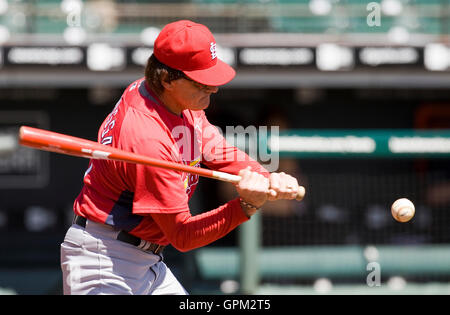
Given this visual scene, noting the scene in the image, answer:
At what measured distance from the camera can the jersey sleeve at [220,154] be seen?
2379mm

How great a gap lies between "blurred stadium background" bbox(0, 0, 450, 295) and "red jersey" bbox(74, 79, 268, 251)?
6.67ft

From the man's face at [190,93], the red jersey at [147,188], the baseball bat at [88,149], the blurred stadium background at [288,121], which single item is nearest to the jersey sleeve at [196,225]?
the red jersey at [147,188]

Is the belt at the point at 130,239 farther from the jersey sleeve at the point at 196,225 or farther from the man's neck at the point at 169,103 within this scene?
the man's neck at the point at 169,103

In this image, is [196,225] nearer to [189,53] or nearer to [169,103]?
[169,103]

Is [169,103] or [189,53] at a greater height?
[189,53]

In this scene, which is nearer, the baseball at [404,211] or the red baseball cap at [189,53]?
the red baseball cap at [189,53]

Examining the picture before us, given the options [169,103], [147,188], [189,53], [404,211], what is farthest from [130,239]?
[404,211]

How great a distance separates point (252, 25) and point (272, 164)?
2.69 m

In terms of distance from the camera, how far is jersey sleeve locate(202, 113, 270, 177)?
2.38 meters

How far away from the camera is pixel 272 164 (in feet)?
14.0

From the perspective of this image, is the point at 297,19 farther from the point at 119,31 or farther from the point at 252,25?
the point at 119,31

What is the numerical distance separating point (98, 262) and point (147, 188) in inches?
12.6

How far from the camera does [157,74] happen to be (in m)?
2.08
